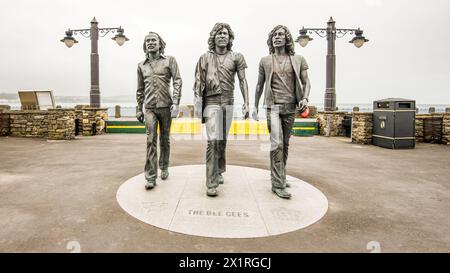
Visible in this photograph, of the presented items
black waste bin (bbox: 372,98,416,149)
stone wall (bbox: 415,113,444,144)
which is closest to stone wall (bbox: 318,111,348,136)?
stone wall (bbox: 415,113,444,144)

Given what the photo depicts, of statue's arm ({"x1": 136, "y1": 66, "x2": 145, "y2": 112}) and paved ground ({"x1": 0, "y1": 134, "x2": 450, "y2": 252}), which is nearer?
paved ground ({"x1": 0, "y1": 134, "x2": 450, "y2": 252})

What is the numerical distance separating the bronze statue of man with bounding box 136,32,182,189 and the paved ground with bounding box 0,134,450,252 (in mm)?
743

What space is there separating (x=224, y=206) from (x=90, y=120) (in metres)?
9.88

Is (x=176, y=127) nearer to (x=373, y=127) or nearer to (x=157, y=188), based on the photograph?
(x=373, y=127)

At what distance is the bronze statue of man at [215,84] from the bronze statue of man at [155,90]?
449 millimetres

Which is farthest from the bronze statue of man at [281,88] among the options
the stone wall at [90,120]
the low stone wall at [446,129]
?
the stone wall at [90,120]

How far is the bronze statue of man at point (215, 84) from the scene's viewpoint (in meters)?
3.78

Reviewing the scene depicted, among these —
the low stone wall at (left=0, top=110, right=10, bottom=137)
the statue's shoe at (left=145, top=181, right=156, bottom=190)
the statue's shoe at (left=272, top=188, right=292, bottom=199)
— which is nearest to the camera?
the statue's shoe at (left=272, top=188, right=292, bottom=199)

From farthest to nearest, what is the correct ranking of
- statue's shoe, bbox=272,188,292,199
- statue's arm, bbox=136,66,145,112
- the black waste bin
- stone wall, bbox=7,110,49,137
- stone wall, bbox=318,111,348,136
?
stone wall, bbox=318,111,348,136 → stone wall, bbox=7,110,49,137 → the black waste bin → statue's arm, bbox=136,66,145,112 → statue's shoe, bbox=272,188,292,199

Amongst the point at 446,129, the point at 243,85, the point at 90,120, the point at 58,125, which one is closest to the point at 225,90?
the point at 243,85

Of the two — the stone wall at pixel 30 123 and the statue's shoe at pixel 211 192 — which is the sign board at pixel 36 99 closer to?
the stone wall at pixel 30 123

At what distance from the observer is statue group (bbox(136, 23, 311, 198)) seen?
12.4ft

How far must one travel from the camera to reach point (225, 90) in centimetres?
389

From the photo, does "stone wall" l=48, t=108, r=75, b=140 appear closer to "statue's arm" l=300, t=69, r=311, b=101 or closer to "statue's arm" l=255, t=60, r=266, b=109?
"statue's arm" l=255, t=60, r=266, b=109
